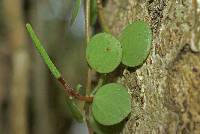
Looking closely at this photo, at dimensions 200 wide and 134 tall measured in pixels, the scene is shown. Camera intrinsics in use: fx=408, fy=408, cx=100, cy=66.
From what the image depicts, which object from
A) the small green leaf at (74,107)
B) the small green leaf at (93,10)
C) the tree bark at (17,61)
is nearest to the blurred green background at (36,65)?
the tree bark at (17,61)

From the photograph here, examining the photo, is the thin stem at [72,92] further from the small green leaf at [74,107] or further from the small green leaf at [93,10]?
the small green leaf at [93,10]

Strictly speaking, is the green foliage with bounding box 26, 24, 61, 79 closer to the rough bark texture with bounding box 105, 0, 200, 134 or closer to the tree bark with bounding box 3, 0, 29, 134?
the rough bark texture with bounding box 105, 0, 200, 134

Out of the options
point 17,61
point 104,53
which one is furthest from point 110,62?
point 17,61

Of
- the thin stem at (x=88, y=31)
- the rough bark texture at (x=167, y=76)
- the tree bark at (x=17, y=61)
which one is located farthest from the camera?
the tree bark at (x=17, y=61)

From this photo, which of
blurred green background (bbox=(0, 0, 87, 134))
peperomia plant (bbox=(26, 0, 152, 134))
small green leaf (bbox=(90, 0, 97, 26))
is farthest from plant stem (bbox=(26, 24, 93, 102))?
blurred green background (bbox=(0, 0, 87, 134))

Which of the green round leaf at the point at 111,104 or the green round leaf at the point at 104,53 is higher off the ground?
the green round leaf at the point at 104,53

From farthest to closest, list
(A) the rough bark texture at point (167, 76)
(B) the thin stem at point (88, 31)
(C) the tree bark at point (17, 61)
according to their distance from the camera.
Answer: (C) the tree bark at point (17, 61), (B) the thin stem at point (88, 31), (A) the rough bark texture at point (167, 76)

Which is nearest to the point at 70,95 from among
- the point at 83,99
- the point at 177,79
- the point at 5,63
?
the point at 83,99

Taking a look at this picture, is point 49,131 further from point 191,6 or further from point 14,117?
point 191,6
